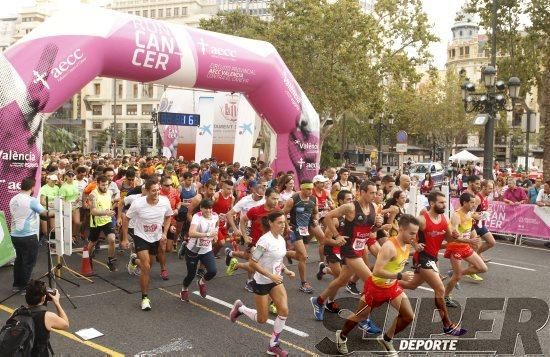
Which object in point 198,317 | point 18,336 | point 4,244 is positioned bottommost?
point 198,317

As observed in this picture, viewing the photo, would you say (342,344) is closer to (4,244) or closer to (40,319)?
(40,319)

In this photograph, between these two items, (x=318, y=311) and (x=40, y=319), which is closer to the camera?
(x=40, y=319)

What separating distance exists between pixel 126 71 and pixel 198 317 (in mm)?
6684

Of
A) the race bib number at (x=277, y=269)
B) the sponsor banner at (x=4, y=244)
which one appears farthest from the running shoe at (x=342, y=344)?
the sponsor banner at (x=4, y=244)

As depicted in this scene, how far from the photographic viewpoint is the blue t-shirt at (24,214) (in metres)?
A: 7.74

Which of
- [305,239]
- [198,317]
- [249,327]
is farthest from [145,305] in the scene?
[305,239]

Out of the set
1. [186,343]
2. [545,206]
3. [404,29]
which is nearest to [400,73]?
[404,29]

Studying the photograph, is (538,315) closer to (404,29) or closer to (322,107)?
(322,107)

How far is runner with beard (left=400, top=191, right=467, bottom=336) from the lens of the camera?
638cm

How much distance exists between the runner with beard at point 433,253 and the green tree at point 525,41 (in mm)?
13510

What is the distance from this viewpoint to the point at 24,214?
307 inches

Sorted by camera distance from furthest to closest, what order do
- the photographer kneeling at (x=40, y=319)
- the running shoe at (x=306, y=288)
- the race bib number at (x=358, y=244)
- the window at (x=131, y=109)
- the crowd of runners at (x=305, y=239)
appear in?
the window at (x=131, y=109) → the running shoe at (x=306, y=288) → the race bib number at (x=358, y=244) → the crowd of runners at (x=305, y=239) → the photographer kneeling at (x=40, y=319)

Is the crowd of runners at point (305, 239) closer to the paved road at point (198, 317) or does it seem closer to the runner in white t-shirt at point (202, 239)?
the runner in white t-shirt at point (202, 239)

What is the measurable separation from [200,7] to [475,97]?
7111 cm
